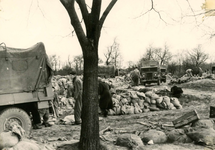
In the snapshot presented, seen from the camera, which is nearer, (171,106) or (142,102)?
(142,102)

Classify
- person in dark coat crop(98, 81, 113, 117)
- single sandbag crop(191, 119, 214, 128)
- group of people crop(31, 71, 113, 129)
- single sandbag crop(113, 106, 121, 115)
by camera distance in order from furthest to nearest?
single sandbag crop(113, 106, 121, 115)
person in dark coat crop(98, 81, 113, 117)
group of people crop(31, 71, 113, 129)
single sandbag crop(191, 119, 214, 128)

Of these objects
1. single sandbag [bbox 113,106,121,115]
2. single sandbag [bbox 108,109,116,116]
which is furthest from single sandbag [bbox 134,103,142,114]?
single sandbag [bbox 108,109,116,116]

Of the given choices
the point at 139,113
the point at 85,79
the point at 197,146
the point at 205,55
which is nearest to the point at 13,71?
the point at 85,79

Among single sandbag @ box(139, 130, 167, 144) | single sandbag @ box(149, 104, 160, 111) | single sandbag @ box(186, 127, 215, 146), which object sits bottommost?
single sandbag @ box(149, 104, 160, 111)

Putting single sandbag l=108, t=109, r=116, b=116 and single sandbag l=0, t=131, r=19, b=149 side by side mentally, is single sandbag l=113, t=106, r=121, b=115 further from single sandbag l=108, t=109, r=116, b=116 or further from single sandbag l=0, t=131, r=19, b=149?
single sandbag l=0, t=131, r=19, b=149

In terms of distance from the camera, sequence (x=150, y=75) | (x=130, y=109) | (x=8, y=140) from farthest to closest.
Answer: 1. (x=150, y=75)
2. (x=130, y=109)
3. (x=8, y=140)

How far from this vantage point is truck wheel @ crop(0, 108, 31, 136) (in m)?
6.19

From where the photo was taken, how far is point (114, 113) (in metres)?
10.7

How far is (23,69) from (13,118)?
4.76 feet

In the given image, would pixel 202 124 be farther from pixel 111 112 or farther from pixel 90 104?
pixel 111 112

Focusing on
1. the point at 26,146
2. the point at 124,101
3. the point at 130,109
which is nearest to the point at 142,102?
the point at 124,101

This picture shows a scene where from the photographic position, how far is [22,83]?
6676 mm

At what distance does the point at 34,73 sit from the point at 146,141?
153 inches

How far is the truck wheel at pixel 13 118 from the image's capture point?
619cm
